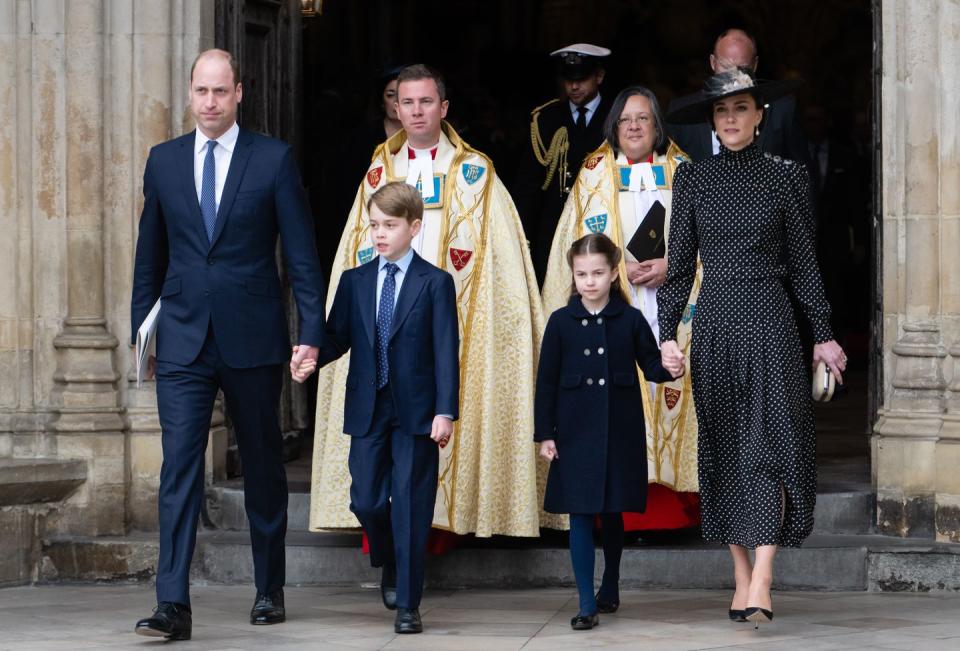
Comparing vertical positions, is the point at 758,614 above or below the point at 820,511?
below

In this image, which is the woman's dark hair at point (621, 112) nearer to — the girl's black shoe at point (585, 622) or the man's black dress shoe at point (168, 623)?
the girl's black shoe at point (585, 622)

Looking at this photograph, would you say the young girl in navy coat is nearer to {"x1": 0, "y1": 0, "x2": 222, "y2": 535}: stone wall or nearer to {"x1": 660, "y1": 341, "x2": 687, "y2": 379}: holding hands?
{"x1": 660, "y1": 341, "x2": 687, "y2": 379}: holding hands

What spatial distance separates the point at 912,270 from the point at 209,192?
305 centimetres

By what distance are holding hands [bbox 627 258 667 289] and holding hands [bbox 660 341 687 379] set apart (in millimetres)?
1158

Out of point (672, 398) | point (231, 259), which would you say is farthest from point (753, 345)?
point (231, 259)

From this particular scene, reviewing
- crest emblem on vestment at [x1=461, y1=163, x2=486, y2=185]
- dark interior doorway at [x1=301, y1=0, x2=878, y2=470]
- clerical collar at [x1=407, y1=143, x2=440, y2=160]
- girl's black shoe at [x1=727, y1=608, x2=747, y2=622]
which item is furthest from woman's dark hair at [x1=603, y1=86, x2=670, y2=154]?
dark interior doorway at [x1=301, y1=0, x2=878, y2=470]

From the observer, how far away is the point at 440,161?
27.4 ft

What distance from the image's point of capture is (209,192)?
7.36 metres

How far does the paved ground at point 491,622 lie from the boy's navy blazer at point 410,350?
759 mm

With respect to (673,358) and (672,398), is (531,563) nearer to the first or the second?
(672,398)

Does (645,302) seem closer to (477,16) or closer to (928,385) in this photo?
(928,385)

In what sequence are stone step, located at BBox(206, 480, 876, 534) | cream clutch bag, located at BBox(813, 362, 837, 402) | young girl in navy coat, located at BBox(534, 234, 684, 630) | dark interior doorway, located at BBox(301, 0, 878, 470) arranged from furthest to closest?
1. dark interior doorway, located at BBox(301, 0, 878, 470)
2. stone step, located at BBox(206, 480, 876, 534)
3. young girl in navy coat, located at BBox(534, 234, 684, 630)
4. cream clutch bag, located at BBox(813, 362, 837, 402)

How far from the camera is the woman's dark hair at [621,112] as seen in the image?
851cm

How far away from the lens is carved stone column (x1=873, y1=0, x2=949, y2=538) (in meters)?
8.55
